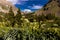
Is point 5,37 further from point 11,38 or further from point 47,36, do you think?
point 47,36

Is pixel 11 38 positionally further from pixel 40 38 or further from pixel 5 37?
pixel 40 38

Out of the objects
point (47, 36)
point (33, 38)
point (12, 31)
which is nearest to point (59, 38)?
point (47, 36)

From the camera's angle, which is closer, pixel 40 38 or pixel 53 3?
pixel 40 38

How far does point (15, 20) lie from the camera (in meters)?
37.2

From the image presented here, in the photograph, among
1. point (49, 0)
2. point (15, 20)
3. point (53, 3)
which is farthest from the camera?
point (49, 0)

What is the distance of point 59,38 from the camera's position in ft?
46.3

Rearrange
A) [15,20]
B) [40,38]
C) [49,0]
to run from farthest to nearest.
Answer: [49,0]
[15,20]
[40,38]

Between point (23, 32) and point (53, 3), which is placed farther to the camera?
point (53, 3)

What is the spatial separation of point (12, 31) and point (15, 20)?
75.3ft

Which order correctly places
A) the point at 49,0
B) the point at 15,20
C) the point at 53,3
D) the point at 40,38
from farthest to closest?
the point at 49,0, the point at 53,3, the point at 15,20, the point at 40,38

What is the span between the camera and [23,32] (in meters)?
14.3

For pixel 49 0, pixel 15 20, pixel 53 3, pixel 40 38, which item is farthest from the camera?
pixel 49 0

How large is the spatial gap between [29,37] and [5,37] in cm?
176

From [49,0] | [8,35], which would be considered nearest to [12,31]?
[8,35]
